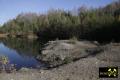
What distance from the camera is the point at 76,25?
71625mm

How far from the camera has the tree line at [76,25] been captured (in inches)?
2287

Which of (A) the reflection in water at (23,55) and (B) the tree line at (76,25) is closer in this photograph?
(A) the reflection in water at (23,55)

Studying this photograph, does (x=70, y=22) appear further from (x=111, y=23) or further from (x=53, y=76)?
(x=53, y=76)

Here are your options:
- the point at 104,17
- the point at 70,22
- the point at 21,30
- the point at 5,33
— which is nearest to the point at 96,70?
the point at 104,17

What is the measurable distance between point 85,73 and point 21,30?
297 ft

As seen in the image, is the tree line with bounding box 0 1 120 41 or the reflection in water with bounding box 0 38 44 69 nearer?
the reflection in water with bounding box 0 38 44 69

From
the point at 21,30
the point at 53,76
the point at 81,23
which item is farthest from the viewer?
the point at 21,30

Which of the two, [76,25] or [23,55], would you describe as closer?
[23,55]

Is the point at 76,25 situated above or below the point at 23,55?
below

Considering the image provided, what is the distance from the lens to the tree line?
5808cm

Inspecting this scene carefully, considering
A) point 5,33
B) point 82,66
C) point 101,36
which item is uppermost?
point 82,66

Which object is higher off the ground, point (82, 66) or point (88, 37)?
point (82, 66)

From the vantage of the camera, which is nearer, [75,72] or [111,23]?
[75,72]

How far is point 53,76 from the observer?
16.4 metres
